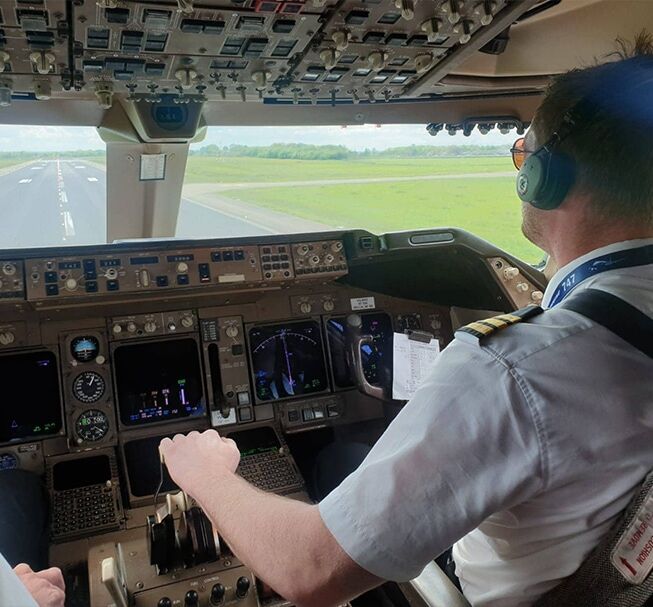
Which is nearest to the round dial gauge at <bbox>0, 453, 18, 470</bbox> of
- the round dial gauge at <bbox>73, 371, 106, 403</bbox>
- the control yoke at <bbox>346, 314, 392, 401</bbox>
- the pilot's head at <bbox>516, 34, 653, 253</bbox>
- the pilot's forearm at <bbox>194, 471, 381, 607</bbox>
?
the round dial gauge at <bbox>73, 371, 106, 403</bbox>

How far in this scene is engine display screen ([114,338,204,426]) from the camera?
2473 millimetres

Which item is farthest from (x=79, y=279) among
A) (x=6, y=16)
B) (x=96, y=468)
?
(x=6, y=16)

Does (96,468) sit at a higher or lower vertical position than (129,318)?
lower

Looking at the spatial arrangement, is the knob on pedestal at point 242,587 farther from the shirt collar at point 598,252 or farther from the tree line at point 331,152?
the tree line at point 331,152

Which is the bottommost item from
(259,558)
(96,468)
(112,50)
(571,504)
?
(96,468)

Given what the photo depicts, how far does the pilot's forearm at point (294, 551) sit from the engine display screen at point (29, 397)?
160 cm

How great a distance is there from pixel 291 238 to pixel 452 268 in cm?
80

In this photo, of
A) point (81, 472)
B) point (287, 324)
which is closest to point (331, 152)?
point (287, 324)

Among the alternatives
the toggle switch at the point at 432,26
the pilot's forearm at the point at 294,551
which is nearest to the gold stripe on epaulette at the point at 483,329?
the pilot's forearm at the point at 294,551

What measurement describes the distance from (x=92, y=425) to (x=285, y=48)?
5.22ft

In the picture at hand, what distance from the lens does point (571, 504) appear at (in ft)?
2.81

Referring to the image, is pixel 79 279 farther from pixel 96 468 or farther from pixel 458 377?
pixel 458 377

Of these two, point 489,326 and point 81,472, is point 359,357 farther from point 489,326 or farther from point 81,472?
point 489,326

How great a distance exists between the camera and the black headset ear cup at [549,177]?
0.95m
